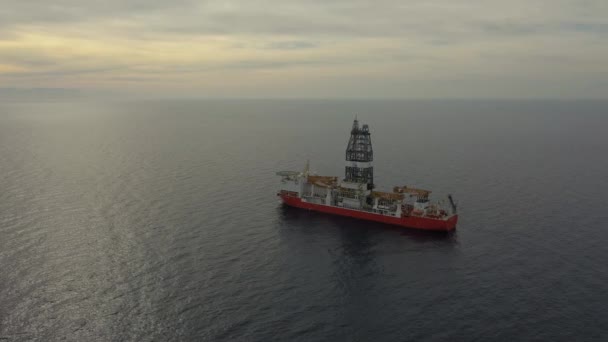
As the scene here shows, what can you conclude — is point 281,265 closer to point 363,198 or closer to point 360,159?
point 363,198

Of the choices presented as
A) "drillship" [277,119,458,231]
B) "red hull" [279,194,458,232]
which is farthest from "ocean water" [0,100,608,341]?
"drillship" [277,119,458,231]

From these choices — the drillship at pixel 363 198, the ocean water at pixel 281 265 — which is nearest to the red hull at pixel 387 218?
the drillship at pixel 363 198

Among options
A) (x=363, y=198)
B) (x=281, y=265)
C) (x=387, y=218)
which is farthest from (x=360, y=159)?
(x=281, y=265)

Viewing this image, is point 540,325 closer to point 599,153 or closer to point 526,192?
point 526,192

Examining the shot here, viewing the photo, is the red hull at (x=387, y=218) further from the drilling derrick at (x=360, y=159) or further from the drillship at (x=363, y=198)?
the drilling derrick at (x=360, y=159)

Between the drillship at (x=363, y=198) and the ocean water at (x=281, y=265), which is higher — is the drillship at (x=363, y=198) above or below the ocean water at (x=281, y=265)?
above

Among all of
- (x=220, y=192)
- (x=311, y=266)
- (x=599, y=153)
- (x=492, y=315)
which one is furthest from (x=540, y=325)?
(x=599, y=153)
